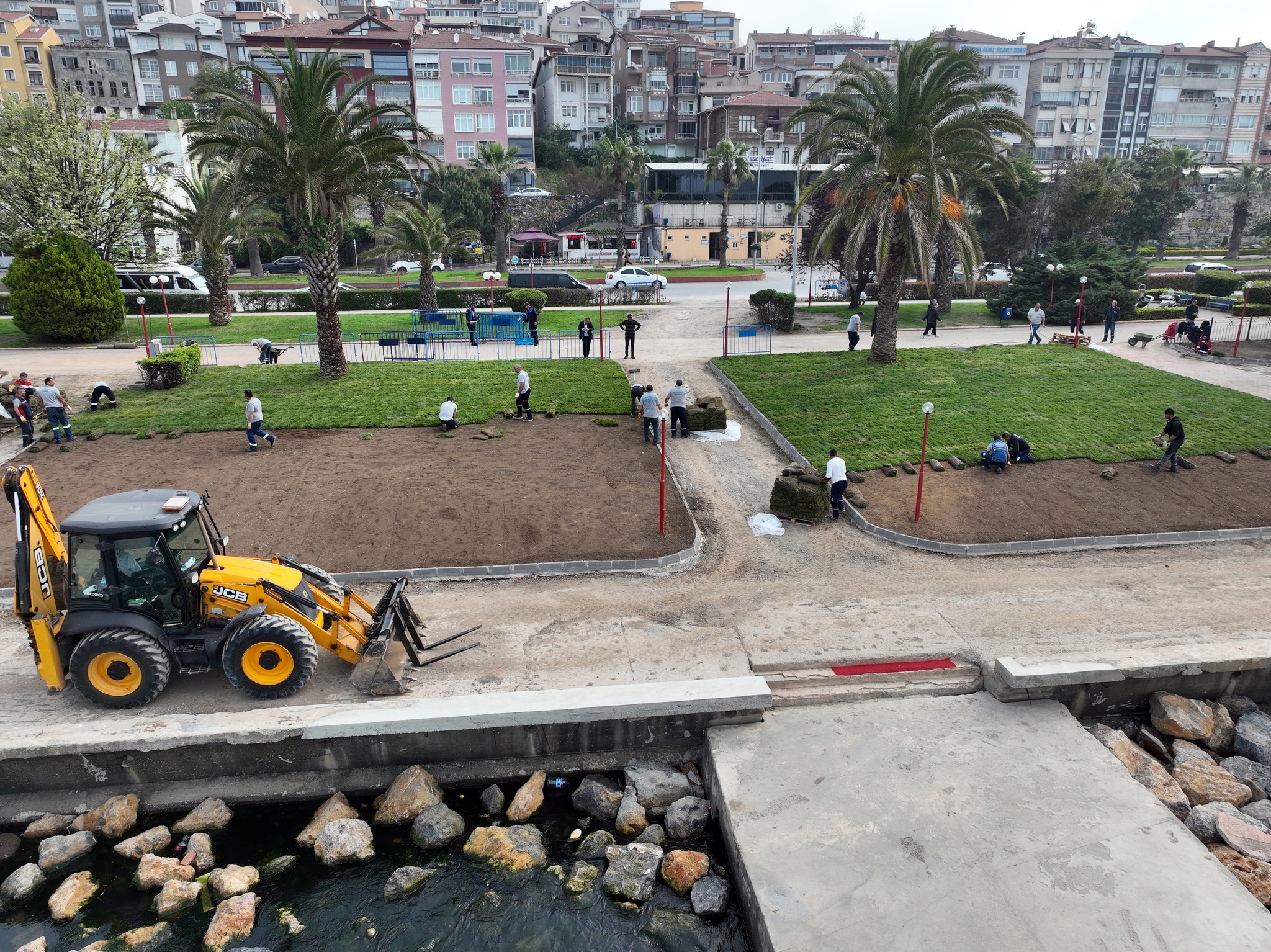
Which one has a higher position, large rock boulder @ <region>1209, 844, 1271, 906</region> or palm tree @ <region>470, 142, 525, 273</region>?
palm tree @ <region>470, 142, 525, 273</region>

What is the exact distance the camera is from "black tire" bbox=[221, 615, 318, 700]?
10227 millimetres

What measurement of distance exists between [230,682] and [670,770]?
5657 millimetres

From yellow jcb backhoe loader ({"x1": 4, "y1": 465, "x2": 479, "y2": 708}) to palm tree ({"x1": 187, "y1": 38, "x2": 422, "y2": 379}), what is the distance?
48.7 feet

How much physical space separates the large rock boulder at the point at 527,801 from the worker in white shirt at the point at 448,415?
12221 mm

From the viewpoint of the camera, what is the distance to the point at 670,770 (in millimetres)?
10398

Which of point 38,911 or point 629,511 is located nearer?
point 38,911

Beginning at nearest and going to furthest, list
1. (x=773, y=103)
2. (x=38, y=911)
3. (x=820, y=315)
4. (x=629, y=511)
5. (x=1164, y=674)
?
1. (x=38, y=911)
2. (x=1164, y=674)
3. (x=629, y=511)
4. (x=820, y=315)
5. (x=773, y=103)

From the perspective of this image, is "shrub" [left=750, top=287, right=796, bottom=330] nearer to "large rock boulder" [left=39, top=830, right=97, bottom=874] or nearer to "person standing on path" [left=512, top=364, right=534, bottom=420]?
"person standing on path" [left=512, top=364, right=534, bottom=420]

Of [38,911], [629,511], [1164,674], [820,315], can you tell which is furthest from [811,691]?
[820,315]

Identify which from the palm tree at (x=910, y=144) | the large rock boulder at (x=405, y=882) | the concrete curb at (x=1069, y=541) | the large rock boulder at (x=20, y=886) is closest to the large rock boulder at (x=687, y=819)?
the large rock boulder at (x=405, y=882)

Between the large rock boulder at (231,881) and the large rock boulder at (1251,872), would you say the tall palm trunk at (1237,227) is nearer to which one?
the large rock boulder at (1251,872)

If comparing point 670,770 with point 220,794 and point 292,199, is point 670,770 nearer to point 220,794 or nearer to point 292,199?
point 220,794

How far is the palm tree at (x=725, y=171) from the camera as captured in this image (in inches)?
2344

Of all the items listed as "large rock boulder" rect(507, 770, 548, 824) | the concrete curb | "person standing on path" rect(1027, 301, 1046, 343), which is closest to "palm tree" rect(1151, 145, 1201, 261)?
"person standing on path" rect(1027, 301, 1046, 343)
